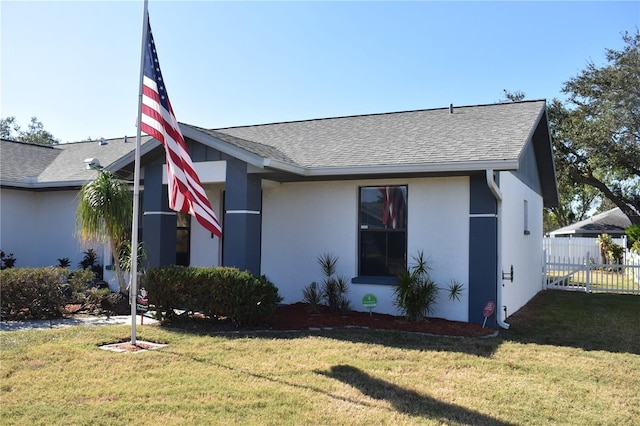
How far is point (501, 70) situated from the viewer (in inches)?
607

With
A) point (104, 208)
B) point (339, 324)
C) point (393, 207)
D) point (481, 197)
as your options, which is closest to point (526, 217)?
point (481, 197)

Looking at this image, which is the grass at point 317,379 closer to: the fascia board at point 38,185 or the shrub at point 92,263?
the shrub at point 92,263

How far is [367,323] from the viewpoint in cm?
943

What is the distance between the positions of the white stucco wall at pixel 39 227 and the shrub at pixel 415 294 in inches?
349

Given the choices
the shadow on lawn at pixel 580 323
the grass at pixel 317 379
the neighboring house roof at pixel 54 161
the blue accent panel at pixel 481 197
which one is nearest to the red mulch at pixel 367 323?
the grass at pixel 317 379

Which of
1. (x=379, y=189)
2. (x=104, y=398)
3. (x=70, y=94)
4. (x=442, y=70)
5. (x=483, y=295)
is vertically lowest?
(x=104, y=398)

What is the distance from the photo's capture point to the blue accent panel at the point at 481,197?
367 inches

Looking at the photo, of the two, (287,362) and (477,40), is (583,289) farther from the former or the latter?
(287,362)

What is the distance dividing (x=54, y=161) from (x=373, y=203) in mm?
11801

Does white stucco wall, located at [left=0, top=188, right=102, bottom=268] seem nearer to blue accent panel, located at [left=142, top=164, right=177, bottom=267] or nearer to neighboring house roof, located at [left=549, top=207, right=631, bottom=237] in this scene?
blue accent panel, located at [left=142, top=164, right=177, bottom=267]

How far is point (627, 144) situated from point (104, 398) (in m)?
26.5

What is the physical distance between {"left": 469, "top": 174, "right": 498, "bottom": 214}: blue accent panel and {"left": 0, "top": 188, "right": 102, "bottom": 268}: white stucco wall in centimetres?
1005

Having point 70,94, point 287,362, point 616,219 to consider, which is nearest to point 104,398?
point 287,362

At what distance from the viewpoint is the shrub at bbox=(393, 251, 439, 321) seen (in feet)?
30.7
